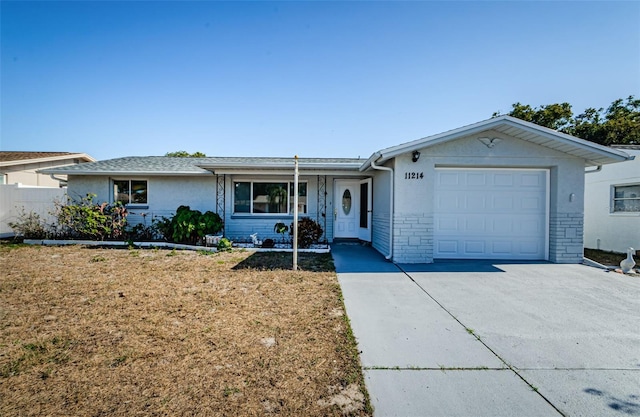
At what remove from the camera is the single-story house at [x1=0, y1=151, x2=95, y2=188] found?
1612cm

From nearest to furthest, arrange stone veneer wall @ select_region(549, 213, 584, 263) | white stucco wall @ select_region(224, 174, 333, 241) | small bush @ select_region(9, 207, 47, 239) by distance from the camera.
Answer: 1. stone veneer wall @ select_region(549, 213, 584, 263)
2. small bush @ select_region(9, 207, 47, 239)
3. white stucco wall @ select_region(224, 174, 333, 241)

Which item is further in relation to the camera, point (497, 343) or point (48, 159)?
point (48, 159)

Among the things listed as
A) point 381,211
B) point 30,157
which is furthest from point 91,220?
point 30,157

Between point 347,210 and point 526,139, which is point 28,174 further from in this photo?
point 526,139

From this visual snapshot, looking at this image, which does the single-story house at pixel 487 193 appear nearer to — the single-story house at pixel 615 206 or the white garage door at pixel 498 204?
the white garage door at pixel 498 204

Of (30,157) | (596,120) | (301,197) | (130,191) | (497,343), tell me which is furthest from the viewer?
(596,120)

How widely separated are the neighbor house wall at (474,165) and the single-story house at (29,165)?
17.3 metres

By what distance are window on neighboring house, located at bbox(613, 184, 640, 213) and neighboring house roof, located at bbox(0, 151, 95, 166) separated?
87.2 ft

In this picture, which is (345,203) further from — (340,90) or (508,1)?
(508,1)

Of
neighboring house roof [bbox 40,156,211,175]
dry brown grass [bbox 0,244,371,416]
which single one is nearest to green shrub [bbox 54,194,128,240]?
neighboring house roof [bbox 40,156,211,175]

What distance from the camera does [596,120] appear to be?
24797mm

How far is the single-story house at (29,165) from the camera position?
52.9 ft

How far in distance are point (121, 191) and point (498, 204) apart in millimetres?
13321

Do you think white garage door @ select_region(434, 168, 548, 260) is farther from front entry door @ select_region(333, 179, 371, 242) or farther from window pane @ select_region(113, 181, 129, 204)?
window pane @ select_region(113, 181, 129, 204)
